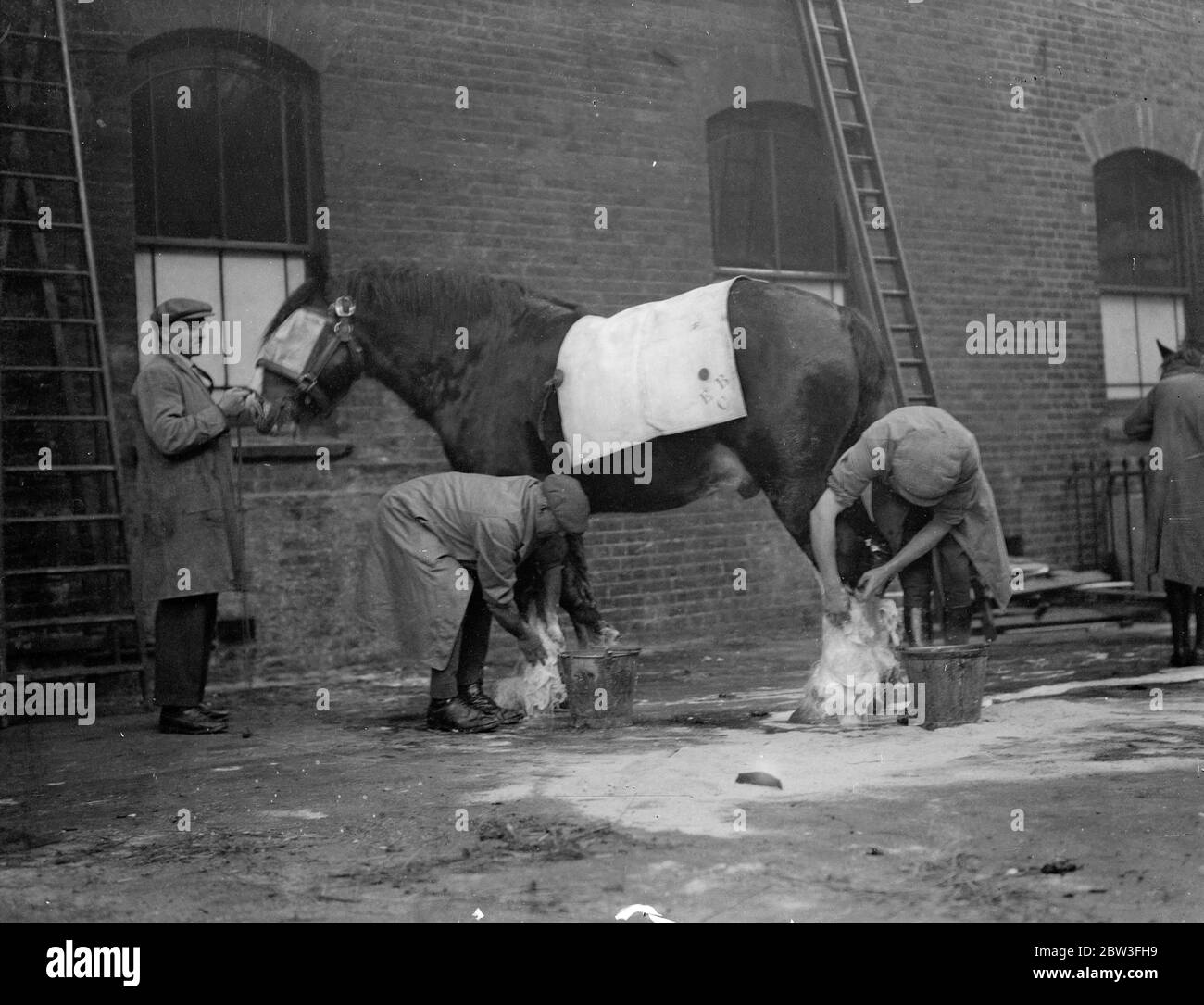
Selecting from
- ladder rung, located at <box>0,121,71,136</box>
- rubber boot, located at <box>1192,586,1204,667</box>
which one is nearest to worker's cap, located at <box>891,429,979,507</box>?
rubber boot, located at <box>1192,586,1204,667</box>

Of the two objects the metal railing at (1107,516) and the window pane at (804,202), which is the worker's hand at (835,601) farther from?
the metal railing at (1107,516)

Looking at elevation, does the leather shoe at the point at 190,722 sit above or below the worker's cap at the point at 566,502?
below

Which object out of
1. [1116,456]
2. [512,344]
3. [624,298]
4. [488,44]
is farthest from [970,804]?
[1116,456]

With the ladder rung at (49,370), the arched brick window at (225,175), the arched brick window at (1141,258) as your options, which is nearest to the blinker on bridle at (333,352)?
the ladder rung at (49,370)

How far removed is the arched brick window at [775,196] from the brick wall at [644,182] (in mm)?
208

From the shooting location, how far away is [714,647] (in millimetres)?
9375

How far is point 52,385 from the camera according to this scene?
25.6 ft

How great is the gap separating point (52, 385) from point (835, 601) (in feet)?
14.3

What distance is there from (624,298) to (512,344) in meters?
2.55
